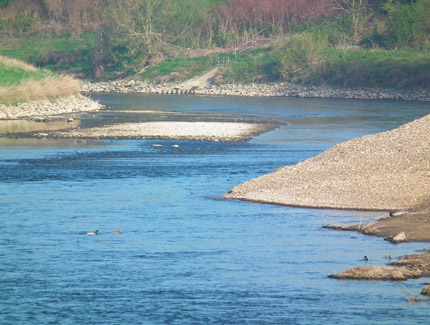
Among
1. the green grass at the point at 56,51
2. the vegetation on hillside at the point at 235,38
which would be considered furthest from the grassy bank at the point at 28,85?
the green grass at the point at 56,51

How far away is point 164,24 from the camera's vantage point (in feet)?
324

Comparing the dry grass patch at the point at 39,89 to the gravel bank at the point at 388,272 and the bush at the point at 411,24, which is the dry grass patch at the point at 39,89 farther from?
the gravel bank at the point at 388,272

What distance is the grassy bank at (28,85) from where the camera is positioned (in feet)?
175

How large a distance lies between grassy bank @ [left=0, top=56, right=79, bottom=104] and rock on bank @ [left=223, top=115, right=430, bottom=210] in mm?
33168

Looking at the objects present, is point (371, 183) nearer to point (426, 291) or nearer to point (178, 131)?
point (426, 291)

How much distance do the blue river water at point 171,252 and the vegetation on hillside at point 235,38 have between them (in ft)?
180

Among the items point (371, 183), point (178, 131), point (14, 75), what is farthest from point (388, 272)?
point (14, 75)

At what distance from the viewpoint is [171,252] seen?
16406 mm

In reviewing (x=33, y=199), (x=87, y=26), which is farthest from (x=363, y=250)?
(x=87, y=26)

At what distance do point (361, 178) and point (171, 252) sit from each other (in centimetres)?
740

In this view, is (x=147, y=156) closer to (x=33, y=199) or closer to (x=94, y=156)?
(x=94, y=156)

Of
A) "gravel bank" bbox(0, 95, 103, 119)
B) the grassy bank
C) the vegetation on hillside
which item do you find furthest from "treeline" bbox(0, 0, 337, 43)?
"gravel bank" bbox(0, 95, 103, 119)

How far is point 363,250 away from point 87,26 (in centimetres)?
9927

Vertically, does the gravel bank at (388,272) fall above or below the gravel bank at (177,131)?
above
